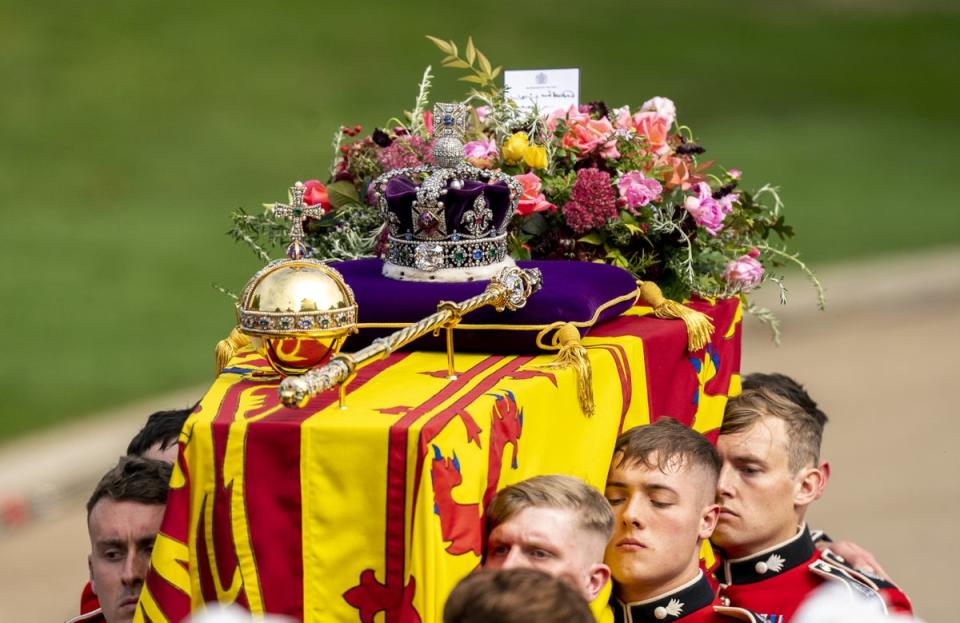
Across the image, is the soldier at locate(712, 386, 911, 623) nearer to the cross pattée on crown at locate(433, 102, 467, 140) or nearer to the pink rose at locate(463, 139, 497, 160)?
the pink rose at locate(463, 139, 497, 160)

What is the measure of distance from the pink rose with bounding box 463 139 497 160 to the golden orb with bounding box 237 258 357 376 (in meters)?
1.13

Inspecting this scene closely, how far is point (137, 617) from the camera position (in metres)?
2.81

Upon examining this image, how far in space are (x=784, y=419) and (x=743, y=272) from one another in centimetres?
43

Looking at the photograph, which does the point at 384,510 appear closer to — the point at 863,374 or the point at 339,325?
the point at 339,325

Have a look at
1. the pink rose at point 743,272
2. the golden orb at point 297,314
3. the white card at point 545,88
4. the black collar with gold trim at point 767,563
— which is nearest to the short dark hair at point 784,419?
the black collar with gold trim at point 767,563

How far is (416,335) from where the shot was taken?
9.32ft

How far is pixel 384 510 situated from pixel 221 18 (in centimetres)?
1547

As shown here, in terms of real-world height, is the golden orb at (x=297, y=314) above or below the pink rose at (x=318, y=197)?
below

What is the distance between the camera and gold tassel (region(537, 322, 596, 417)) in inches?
121

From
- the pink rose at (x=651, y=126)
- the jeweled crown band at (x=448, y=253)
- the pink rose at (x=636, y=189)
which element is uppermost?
the pink rose at (x=651, y=126)

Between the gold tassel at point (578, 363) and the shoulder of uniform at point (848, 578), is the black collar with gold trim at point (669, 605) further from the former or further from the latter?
A: the shoulder of uniform at point (848, 578)

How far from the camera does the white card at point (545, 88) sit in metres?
4.25

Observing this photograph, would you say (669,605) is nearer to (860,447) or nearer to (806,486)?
(806,486)

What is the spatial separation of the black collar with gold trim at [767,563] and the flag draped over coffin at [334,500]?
42.0 inches
